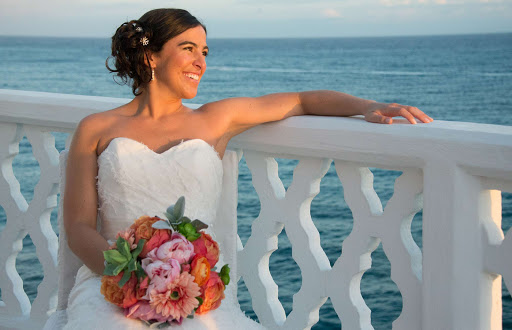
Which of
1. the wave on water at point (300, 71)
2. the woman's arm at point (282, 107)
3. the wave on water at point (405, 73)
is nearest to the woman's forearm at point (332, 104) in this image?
the woman's arm at point (282, 107)

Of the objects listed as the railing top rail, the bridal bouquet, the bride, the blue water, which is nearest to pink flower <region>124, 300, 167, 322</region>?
the bridal bouquet

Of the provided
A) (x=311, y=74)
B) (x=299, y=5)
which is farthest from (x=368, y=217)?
(x=311, y=74)

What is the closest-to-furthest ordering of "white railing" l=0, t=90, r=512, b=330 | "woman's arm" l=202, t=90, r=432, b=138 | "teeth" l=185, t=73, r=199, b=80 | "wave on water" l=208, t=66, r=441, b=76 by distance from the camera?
1. "white railing" l=0, t=90, r=512, b=330
2. "woman's arm" l=202, t=90, r=432, b=138
3. "teeth" l=185, t=73, r=199, b=80
4. "wave on water" l=208, t=66, r=441, b=76

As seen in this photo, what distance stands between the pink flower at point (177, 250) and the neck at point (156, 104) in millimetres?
870

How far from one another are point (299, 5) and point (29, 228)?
53588 millimetres

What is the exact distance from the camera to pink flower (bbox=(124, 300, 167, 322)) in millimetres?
1959

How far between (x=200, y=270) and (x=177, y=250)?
0.09 meters

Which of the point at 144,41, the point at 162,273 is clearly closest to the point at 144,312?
the point at 162,273

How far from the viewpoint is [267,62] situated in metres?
70.6

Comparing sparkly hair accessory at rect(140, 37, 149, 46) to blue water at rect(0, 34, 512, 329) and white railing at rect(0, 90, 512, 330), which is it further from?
blue water at rect(0, 34, 512, 329)

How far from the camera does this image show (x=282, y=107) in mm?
2555

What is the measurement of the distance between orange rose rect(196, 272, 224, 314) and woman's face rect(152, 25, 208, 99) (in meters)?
0.84

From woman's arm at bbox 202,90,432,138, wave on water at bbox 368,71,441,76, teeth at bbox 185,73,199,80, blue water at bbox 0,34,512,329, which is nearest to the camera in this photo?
woman's arm at bbox 202,90,432,138

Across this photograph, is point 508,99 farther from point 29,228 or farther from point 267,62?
point 29,228
